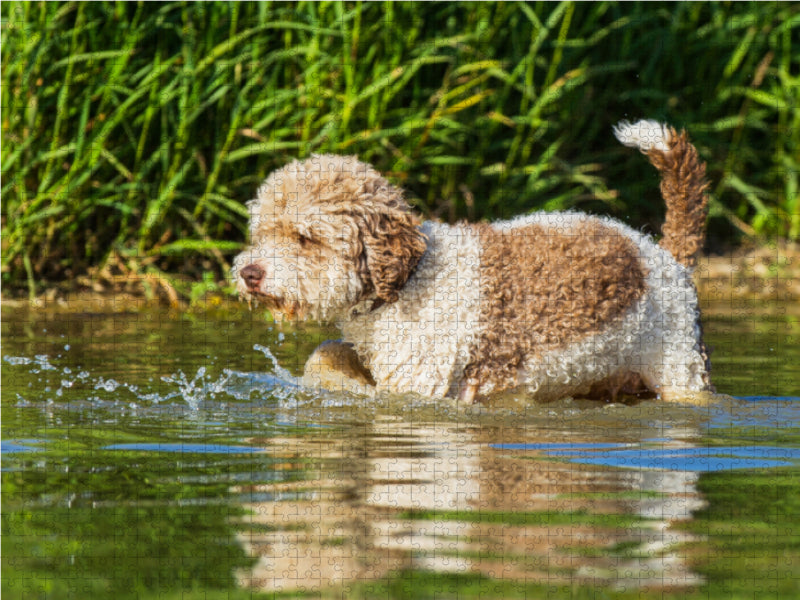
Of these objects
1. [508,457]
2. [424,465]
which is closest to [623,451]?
[508,457]

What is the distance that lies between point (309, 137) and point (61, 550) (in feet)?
20.7

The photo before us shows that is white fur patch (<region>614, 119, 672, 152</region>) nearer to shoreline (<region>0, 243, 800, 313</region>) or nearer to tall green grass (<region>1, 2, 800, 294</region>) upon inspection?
shoreline (<region>0, 243, 800, 313</region>)

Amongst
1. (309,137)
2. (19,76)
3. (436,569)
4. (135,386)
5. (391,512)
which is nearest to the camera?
(436,569)

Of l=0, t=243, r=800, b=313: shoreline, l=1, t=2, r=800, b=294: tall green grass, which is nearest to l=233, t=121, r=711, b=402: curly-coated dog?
l=0, t=243, r=800, b=313: shoreline

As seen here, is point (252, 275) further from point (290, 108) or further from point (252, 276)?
point (290, 108)

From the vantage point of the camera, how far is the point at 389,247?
567cm

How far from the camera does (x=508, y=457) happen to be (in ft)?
16.0

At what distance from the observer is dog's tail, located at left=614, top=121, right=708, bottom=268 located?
6.31 m

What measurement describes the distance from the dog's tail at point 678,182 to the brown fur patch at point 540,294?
0.51 m

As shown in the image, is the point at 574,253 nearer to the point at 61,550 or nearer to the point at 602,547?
the point at 602,547

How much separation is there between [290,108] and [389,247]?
411cm

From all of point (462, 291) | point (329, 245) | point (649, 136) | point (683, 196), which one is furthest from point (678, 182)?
point (329, 245)

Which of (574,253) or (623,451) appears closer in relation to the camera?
(623,451)

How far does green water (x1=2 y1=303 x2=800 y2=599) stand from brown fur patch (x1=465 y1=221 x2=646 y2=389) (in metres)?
0.25
